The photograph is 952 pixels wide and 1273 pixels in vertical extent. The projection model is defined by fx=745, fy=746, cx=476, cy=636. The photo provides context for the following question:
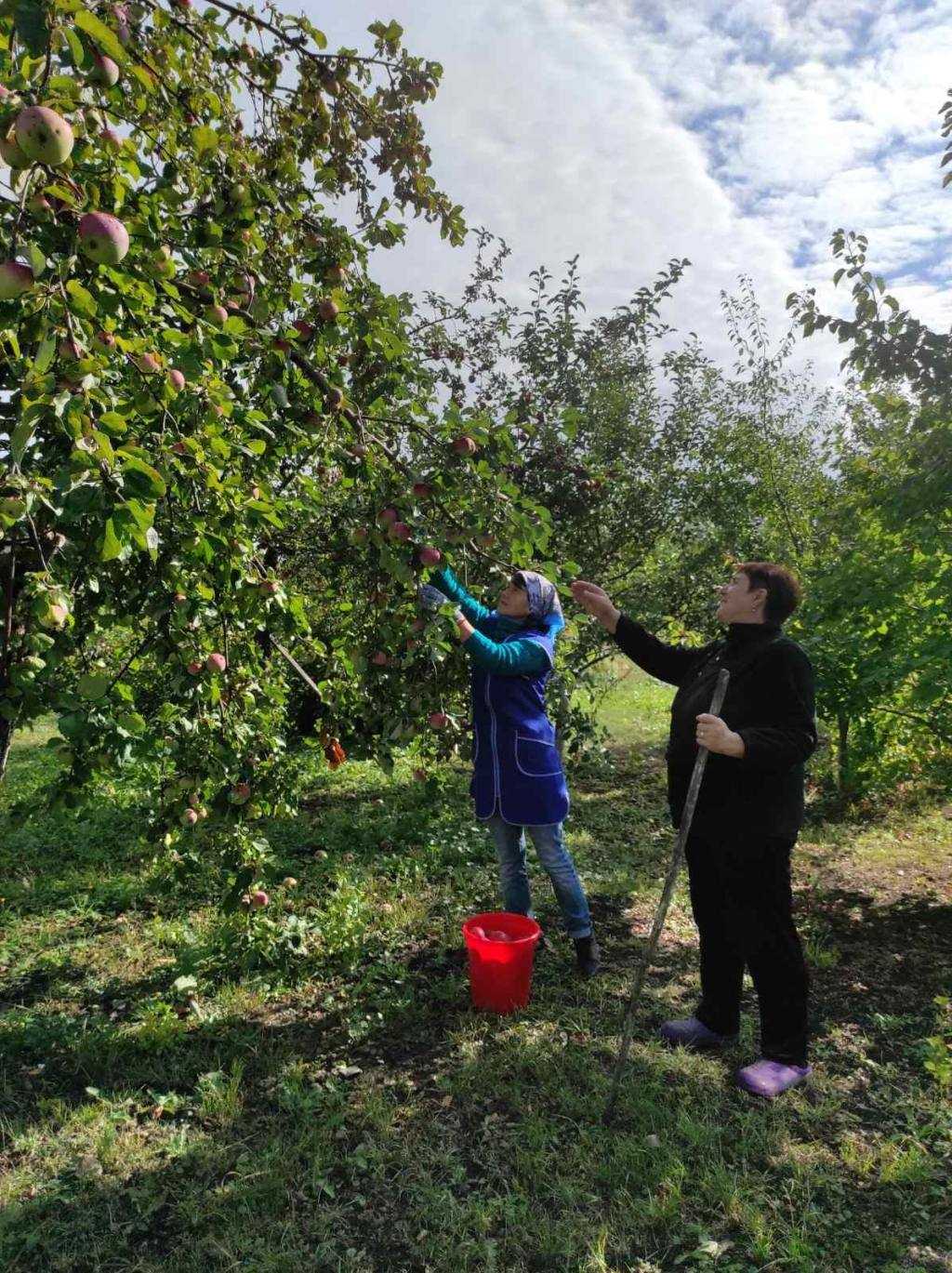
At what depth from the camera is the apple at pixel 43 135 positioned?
1188 millimetres

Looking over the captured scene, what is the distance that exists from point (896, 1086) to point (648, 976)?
108cm

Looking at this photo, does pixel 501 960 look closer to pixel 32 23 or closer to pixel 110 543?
pixel 110 543

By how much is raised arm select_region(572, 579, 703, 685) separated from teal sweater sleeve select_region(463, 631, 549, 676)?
37 centimetres

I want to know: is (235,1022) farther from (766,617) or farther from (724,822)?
(766,617)

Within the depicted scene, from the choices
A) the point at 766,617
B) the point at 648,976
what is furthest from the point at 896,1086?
the point at 766,617

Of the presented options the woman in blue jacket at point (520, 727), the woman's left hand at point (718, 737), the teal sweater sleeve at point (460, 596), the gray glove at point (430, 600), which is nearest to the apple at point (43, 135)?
the gray glove at point (430, 600)

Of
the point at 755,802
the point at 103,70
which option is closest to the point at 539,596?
the point at 755,802

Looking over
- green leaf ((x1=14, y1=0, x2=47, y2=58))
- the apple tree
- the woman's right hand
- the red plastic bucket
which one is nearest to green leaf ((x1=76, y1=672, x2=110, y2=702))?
the apple tree

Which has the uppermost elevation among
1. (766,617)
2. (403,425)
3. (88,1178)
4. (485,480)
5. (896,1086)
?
(403,425)

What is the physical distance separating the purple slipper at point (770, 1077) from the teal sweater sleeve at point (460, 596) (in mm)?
1973

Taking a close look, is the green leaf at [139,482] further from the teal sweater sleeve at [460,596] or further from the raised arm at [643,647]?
the raised arm at [643,647]

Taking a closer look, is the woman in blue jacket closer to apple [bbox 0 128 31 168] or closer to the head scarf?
the head scarf

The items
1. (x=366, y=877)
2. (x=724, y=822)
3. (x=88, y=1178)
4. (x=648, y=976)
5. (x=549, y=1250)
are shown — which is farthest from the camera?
(x=366, y=877)

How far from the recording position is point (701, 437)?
616 centimetres
